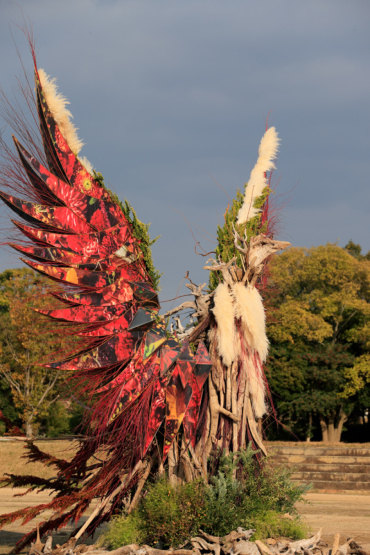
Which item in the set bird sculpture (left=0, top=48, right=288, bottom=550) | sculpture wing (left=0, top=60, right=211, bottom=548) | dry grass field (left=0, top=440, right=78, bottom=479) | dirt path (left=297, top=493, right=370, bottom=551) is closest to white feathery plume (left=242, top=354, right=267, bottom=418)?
bird sculpture (left=0, top=48, right=288, bottom=550)

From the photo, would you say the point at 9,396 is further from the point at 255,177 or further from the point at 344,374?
the point at 255,177

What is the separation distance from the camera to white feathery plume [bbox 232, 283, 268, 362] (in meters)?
6.55

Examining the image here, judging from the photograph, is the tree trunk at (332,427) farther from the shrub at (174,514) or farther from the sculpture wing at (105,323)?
the shrub at (174,514)

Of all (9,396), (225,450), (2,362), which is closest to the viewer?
(225,450)

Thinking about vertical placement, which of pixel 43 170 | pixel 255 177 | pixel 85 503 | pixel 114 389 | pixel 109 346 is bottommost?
pixel 85 503

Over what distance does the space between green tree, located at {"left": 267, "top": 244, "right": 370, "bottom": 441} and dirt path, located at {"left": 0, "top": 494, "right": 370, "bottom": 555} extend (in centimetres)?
1000

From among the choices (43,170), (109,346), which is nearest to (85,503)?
(109,346)

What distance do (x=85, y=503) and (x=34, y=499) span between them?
9314mm

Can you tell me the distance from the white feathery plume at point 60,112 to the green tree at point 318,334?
19.2 meters

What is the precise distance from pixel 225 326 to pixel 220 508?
1.93 meters

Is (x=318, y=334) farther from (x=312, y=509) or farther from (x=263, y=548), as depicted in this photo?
(x=263, y=548)

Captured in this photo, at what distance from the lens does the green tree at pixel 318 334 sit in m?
25.3

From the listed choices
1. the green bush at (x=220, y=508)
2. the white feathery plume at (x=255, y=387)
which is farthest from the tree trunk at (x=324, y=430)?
the white feathery plume at (x=255, y=387)

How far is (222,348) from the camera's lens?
6.50 m
